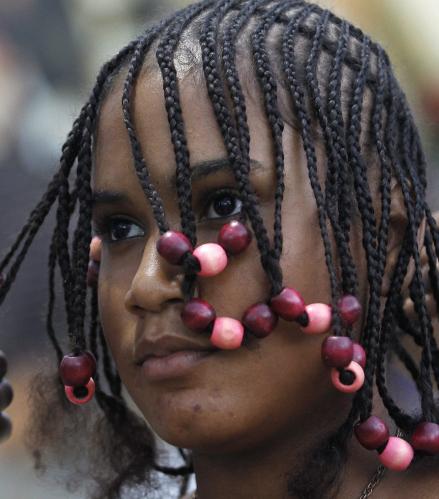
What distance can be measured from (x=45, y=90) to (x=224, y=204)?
1.09 m

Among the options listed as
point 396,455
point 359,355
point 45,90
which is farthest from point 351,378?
point 45,90

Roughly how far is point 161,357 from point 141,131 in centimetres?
39

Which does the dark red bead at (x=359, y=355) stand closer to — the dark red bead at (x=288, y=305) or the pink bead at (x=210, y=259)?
the dark red bead at (x=288, y=305)

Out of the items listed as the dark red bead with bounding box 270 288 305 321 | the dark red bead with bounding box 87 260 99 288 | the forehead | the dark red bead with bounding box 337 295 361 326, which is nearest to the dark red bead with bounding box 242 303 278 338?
the dark red bead with bounding box 270 288 305 321

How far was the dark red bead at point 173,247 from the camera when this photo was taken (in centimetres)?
143

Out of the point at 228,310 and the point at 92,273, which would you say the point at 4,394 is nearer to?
the point at 92,273

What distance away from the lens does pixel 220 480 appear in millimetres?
1698

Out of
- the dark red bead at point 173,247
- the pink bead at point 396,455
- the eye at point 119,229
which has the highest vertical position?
the dark red bead at point 173,247

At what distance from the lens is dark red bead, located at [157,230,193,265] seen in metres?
1.43

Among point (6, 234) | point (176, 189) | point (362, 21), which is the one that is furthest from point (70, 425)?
point (362, 21)

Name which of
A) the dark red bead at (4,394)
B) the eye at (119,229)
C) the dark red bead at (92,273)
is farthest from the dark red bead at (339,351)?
the dark red bead at (4,394)

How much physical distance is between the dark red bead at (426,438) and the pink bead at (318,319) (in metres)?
0.27

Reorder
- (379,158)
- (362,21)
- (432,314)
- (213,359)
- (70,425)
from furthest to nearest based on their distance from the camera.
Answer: (362,21) → (70,425) → (432,314) → (379,158) → (213,359)

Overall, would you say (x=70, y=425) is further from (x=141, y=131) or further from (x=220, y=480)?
(x=141, y=131)
